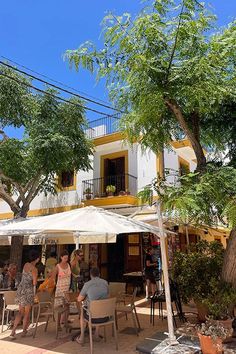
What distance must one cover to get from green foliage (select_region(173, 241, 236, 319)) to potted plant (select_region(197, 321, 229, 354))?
24.1 inches

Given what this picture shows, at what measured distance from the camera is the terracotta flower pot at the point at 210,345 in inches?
180

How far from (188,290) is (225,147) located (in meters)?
3.16

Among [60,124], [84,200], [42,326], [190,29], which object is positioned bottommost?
[42,326]

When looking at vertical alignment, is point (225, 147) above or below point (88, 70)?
below

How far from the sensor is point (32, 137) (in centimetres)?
1309

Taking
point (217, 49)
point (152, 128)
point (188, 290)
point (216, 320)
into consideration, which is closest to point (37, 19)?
point (152, 128)

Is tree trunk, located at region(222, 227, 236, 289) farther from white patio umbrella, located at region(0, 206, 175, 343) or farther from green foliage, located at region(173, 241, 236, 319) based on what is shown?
white patio umbrella, located at region(0, 206, 175, 343)

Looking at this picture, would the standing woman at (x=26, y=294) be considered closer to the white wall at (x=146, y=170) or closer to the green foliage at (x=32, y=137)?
the green foliage at (x=32, y=137)

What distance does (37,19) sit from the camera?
28.9 feet

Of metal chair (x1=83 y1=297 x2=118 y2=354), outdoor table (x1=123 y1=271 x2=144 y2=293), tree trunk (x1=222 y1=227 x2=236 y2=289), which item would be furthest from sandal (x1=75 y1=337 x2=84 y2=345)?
outdoor table (x1=123 y1=271 x2=144 y2=293)

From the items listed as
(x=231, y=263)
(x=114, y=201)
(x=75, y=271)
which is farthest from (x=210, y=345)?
(x=114, y=201)

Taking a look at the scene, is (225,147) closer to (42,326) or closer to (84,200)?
(42,326)

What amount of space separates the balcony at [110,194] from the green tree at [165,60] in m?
8.95

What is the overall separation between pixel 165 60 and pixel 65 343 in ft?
18.4
